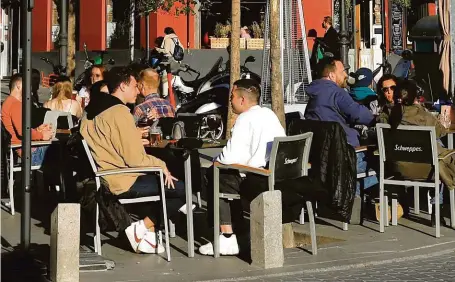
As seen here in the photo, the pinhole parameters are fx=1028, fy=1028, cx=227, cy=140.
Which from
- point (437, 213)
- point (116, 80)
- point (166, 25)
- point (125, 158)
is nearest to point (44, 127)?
point (116, 80)

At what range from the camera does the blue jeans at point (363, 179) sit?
33.5 ft

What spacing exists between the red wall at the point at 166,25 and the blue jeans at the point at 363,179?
20.4m

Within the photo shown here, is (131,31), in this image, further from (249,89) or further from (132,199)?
(132,199)

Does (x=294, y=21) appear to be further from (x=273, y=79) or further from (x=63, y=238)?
(x=63, y=238)

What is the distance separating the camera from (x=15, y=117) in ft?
37.0

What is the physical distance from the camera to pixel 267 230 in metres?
7.84

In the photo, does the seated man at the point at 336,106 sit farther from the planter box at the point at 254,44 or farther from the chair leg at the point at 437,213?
the planter box at the point at 254,44

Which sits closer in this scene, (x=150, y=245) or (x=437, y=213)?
(x=150, y=245)

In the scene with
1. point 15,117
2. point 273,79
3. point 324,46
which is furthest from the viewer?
point 324,46

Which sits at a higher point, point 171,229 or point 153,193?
point 153,193

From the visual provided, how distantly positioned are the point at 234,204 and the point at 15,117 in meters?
3.23

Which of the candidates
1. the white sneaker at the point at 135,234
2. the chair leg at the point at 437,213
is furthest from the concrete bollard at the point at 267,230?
the chair leg at the point at 437,213

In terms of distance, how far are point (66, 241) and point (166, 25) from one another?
23749 mm

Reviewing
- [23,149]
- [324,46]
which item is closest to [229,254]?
[23,149]
